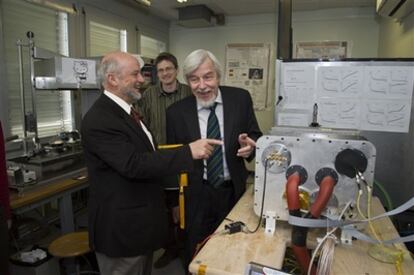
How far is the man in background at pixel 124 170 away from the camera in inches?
51.2

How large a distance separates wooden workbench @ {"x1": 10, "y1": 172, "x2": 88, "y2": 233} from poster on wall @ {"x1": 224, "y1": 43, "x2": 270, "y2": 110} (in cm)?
299

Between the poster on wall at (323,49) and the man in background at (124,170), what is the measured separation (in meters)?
3.51

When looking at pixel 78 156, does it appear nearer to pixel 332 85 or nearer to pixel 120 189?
pixel 120 189

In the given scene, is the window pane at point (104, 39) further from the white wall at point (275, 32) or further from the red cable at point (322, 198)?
the red cable at point (322, 198)

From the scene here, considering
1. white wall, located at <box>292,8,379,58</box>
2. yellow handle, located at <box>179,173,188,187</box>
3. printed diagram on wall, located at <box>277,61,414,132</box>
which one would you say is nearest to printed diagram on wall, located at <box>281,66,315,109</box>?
printed diagram on wall, located at <box>277,61,414,132</box>

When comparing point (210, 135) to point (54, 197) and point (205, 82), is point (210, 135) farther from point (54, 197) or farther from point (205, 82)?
point (54, 197)

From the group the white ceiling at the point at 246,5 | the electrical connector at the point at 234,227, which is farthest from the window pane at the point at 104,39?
the electrical connector at the point at 234,227

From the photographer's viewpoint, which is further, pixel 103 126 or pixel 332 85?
pixel 332 85

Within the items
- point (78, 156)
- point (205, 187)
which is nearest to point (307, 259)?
point (205, 187)

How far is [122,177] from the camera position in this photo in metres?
1.38

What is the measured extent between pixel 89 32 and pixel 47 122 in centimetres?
108

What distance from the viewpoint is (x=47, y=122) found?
3.08 metres

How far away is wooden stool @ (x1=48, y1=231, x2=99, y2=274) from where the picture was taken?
1916 millimetres

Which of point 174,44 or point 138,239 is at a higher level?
point 174,44
